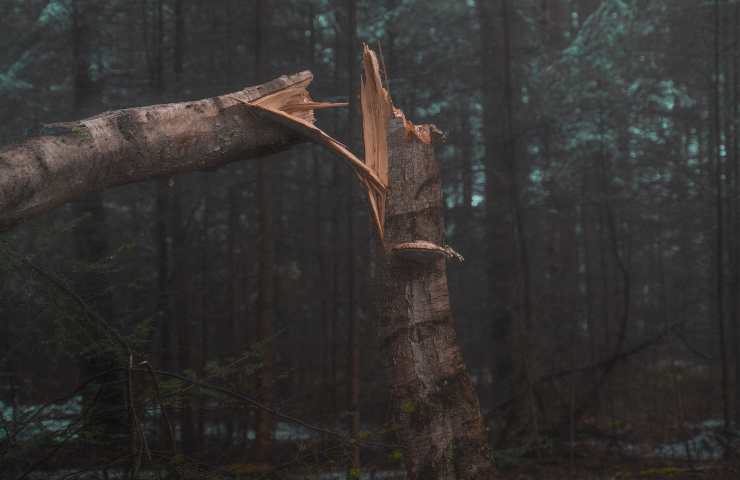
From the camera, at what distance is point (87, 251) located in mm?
10695

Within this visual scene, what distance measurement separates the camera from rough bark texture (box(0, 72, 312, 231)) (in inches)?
113

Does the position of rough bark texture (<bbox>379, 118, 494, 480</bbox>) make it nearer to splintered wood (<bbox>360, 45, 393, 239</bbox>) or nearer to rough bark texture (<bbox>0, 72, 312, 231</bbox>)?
splintered wood (<bbox>360, 45, 393, 239</bbox>)

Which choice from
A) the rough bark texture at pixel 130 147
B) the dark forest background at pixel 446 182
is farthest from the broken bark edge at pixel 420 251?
the dark forest background at pixel 446 182

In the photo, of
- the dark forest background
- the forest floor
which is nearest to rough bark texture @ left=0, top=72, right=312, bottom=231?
the dark forest background

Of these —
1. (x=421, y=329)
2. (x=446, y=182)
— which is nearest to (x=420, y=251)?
(x=421, y=329)

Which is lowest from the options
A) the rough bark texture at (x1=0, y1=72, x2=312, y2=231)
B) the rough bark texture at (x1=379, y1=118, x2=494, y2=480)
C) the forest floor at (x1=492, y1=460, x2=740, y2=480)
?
the forest floor at (x1=492, y1=460, x2=740, y2=480)

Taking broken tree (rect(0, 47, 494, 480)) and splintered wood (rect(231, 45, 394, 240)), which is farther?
splintered wood (rect(231, 45, 394, 240))

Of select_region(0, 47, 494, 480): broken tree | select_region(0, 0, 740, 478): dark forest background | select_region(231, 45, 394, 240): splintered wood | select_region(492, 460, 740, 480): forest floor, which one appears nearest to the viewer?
select_region(0, 47, 494, 480): broken tree

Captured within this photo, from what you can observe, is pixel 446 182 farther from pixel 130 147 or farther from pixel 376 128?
pixel 130 147

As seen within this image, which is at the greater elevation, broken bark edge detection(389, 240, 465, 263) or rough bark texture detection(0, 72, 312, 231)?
rough bark texture detection(0, 72, 312, 231)

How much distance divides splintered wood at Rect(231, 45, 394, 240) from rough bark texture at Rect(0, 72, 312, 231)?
A: 2.2 inches

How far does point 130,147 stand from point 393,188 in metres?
1.23

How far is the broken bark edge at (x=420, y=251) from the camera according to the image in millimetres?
3371

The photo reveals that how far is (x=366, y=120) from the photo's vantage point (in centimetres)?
382
